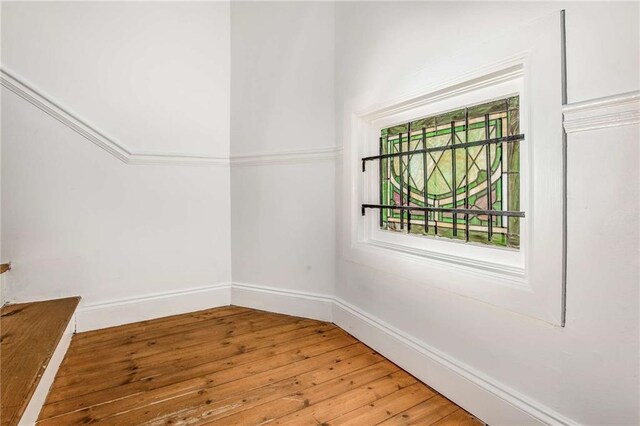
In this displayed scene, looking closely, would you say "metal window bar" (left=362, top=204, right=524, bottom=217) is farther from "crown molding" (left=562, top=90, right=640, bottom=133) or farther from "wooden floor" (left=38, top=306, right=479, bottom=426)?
"wooden floor" (left=38, top=306, right=479, bottom=426)

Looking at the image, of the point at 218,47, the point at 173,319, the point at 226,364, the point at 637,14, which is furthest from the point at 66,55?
the point at 637,14

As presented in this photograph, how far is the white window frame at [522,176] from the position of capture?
890mm

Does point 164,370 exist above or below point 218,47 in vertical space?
below

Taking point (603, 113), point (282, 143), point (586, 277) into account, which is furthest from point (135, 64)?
point (586, 277)

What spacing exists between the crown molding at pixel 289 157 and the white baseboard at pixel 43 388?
1.33 m

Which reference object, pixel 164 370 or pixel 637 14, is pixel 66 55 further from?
pixel 637 14

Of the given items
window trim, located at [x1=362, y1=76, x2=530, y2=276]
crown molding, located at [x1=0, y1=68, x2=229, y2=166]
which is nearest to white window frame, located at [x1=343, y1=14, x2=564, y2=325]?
window trim, located at [x1=362, y1=76, x2=530, y2=276]

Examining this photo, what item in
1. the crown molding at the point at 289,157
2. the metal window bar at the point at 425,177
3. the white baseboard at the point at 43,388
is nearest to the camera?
the white baseboard at the point at 43,388

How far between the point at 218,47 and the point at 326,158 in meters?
1.10

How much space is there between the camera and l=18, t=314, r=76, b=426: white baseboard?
3.28ft

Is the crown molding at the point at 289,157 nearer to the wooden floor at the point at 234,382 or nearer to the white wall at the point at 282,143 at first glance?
the white wall at the point at 282,143

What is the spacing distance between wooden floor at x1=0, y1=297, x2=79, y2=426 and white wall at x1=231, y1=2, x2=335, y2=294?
98 cm

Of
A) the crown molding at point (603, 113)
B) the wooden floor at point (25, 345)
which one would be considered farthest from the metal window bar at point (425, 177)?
the wooden floor at point (25, 345)

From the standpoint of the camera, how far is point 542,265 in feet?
3.02
